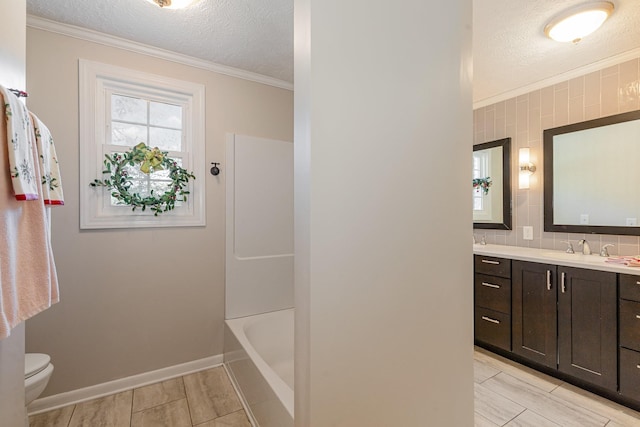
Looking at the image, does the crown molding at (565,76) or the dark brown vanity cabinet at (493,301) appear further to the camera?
the dark brown vanity cabinet at (493,301)

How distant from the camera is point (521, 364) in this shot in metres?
2.34

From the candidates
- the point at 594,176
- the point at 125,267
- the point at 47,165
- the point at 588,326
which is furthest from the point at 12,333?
the point at 594,176

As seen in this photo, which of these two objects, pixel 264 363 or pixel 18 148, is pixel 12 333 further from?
pixel 264 363

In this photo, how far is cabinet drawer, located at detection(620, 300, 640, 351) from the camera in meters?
1.73

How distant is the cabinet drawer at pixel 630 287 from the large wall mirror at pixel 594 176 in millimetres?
556

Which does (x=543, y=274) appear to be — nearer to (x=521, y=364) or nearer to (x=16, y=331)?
(x=521, y=364)

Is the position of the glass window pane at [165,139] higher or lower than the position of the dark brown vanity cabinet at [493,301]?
higher

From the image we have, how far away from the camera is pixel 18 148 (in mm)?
845

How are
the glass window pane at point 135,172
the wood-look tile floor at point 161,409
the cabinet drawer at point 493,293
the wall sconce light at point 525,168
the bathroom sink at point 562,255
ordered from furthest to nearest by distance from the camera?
the wall sconce light at point 525,168
the cabinet drawer at point 493,293
the bathroom sink at point 562,255
the glass window pane at point 135,172
the wood-look tile floor at point 161,409

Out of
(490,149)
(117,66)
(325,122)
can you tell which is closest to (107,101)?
(117,66)

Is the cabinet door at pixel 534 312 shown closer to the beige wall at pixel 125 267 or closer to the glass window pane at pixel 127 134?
the beige wall at pixel 125 267

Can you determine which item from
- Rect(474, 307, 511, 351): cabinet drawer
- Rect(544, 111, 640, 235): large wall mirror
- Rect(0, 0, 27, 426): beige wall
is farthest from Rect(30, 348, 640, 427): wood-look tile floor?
Rect(544, 111, 640, 235): large wall mirror

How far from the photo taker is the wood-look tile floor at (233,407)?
1.70m

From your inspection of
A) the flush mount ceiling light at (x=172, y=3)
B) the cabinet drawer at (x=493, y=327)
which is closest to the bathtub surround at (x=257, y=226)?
the flush mount ceiling light at (x=172, y=3)
